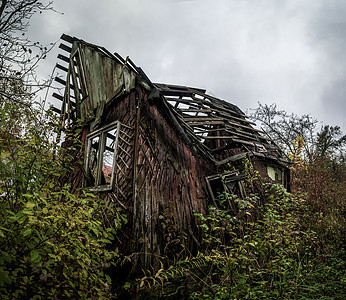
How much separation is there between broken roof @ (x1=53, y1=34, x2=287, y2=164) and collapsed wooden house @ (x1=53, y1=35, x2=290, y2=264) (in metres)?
0.03

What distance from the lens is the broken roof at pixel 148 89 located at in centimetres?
592

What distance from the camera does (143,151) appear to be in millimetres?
5113

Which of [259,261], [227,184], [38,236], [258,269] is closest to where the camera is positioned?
[38,236]

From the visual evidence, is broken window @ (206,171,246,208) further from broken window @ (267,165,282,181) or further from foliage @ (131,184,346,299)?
broken window @ (267,165,282,181)

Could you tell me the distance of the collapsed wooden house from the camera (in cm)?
479

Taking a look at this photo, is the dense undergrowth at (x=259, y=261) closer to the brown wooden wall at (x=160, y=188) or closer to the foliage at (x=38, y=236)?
the brown wooden wall at (x=160, y=188)

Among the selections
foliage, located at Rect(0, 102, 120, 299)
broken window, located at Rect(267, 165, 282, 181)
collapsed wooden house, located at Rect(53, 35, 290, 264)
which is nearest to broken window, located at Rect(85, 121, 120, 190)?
collapsed wooden house, located at Rect(53, 35, 290, 264)

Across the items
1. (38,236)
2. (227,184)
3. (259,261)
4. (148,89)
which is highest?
(148,89)

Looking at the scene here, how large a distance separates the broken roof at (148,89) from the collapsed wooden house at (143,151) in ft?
0.11

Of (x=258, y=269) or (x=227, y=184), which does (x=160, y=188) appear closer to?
(x=258, y=269)

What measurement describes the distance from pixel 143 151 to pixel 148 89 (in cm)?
149

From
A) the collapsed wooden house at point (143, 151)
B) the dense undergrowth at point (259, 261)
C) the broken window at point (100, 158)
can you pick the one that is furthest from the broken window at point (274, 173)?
the broken window at point (100, 158)

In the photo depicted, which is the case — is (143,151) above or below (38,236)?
above

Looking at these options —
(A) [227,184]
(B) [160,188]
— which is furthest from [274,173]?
(B) [160,188]
